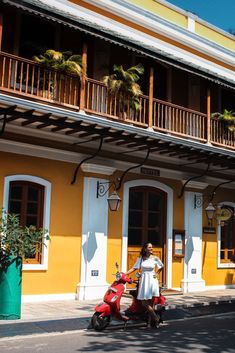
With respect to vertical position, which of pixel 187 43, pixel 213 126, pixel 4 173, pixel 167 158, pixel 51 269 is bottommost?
pixel 51 269

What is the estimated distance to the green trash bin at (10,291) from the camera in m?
8.73

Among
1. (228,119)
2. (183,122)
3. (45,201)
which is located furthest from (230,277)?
A: (45,201)

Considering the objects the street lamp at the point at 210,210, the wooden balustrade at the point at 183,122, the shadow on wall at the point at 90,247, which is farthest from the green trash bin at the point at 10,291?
the street lamp at the point at 210,210

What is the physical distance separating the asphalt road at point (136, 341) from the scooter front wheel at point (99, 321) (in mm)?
110

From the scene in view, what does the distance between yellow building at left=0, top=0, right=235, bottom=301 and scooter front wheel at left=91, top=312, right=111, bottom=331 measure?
2940 mm

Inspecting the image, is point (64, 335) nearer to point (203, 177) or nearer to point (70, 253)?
point (70, 253)

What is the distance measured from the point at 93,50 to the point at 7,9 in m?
2.77

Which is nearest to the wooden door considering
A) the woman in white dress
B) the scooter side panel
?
the woman in white dress

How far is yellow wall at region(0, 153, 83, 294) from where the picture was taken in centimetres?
1083

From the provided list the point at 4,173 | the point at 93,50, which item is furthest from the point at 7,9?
the point at 4,173

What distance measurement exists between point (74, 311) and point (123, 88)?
560cm

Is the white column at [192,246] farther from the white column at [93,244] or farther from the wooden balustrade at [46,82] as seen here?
the wooden balustrade at [46,82]

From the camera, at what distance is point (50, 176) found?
37.1ft

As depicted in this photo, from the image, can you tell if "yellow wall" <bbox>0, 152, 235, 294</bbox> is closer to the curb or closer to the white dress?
the curb
